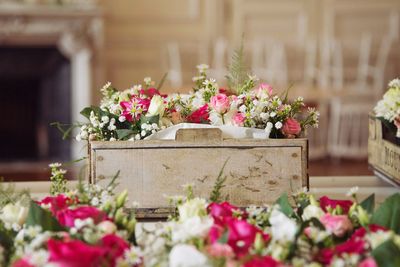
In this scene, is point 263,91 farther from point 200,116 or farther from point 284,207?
point 284,207

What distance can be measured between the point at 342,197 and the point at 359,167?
422 cm

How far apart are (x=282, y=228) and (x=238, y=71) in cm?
77

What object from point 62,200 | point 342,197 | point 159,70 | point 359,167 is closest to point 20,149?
point 159,70

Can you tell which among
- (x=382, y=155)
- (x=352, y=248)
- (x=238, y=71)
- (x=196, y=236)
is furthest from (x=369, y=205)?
(x=382, y=155)

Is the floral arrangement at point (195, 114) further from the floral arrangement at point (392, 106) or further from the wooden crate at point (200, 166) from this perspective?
the floral arrangement at point (392, 106)

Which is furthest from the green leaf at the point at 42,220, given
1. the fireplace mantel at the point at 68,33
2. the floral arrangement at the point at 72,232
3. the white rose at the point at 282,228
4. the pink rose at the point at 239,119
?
the fireplace mantel at the point at 68,33

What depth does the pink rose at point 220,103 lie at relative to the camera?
1.58 meters

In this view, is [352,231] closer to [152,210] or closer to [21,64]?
[152,210]

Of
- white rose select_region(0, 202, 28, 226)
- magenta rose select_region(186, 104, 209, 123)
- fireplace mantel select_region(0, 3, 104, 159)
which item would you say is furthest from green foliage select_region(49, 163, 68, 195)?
fireplace mantel select_region(0, 3, 104, 159)

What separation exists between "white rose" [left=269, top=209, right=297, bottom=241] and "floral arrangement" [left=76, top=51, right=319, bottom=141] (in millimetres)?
571

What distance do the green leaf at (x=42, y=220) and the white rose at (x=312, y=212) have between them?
0.34m

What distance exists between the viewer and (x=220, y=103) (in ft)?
5.17

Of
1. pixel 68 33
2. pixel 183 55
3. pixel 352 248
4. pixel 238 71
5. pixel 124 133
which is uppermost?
pixel 68 33

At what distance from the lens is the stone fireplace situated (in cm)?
582
